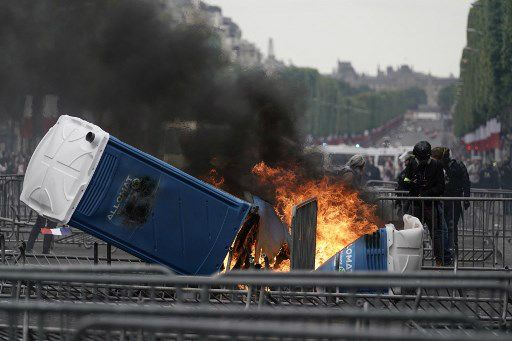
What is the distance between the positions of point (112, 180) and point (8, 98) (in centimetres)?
1193

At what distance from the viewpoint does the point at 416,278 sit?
26.6 ft

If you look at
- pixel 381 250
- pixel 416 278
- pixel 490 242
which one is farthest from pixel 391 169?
pixel 416 278

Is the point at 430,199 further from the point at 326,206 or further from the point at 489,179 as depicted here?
the point at 489,179

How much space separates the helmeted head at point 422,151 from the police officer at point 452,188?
574mm

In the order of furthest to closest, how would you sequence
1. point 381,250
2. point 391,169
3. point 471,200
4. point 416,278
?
point 391,169 < point 471,200 < point 381,250 < point 416,278

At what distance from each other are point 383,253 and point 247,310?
6.44 metres

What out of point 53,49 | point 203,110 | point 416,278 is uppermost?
point 53,49

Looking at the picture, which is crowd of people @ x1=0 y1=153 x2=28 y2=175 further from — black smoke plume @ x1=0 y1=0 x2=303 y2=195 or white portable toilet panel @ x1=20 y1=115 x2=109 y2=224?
white portable toilet panel @ x1=20 y1=115 x2=109 y2=224

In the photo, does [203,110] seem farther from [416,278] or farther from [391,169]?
[391,169]

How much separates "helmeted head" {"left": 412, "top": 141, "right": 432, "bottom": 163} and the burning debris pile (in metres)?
1.44

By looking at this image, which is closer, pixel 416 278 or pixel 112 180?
pixel 416 278

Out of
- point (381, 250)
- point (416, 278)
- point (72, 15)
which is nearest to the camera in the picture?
point (416, 278)

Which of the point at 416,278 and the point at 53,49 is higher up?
the point at 53,49

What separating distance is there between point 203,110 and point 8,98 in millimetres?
8116
